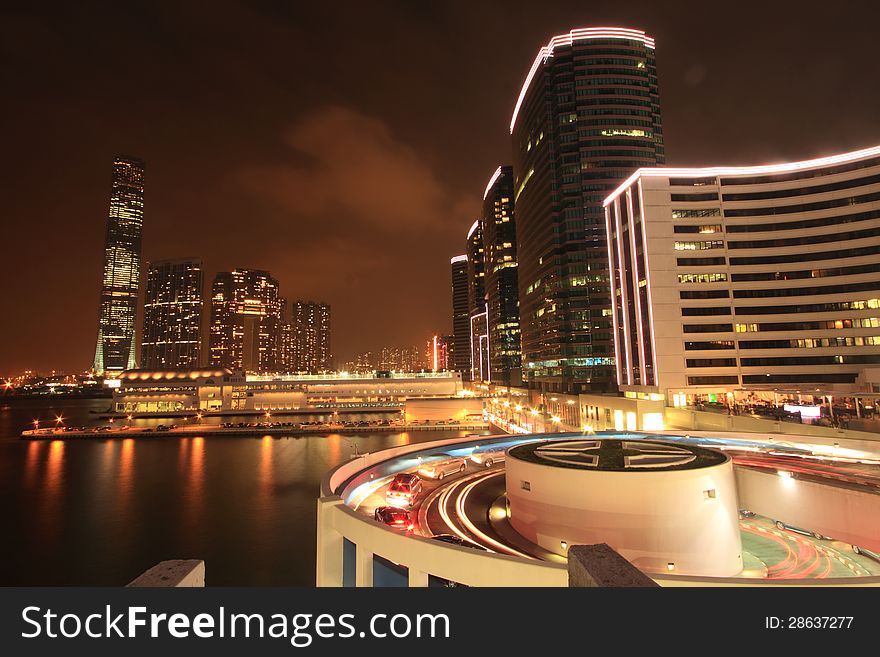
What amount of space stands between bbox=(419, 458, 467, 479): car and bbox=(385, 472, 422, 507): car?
2.14m

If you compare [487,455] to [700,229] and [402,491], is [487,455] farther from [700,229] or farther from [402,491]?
[700,229]

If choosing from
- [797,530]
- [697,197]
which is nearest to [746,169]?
[697,197]

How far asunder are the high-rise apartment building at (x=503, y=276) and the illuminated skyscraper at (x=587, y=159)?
56.9 m

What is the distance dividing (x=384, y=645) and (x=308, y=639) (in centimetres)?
69

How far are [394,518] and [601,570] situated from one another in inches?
508

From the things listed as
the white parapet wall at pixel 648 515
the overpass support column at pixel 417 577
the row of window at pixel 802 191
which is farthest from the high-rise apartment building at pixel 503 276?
the overpass support column at pixel 417 577

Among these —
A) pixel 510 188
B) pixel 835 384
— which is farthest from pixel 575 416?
pixel 510 188

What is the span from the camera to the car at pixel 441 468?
2262 centimetres

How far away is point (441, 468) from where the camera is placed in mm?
23359

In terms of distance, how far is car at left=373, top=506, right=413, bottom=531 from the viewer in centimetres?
1595

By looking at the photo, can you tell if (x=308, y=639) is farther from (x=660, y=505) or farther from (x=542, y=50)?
(x=542, y=50)

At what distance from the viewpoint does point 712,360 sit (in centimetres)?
5466

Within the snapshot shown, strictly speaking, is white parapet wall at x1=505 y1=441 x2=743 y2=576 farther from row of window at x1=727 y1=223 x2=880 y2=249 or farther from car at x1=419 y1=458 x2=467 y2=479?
row of window at x1=727 y1=223 x2=880 y2=249

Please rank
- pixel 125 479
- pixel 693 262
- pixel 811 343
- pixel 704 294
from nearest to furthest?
pixel 811 343 → pixel 125 479 → pixel 704 294 → pixel 693 262
